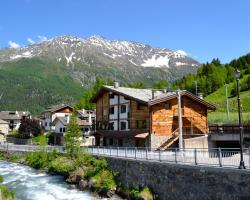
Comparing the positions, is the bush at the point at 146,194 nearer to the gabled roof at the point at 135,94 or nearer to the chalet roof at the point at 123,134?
the chalet roof at the point at 123,134

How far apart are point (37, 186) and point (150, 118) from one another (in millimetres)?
18421

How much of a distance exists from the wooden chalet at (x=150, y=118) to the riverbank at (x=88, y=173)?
1004cm

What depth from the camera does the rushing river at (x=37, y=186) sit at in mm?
35469

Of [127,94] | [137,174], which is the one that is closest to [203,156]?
[137,174]

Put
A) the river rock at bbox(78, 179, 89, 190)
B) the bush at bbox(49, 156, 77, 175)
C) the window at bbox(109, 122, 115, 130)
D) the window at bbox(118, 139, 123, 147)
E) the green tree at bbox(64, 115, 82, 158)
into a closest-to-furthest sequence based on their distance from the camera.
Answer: the river rock at bbox(78, 179, 89, 190), the bush at bbox(49, 156, 77, 175), the green tree at bbox(64, 115, 82, 158), the window at bbox(118, 139, 123, 147), the window at bbox(109, 122, 115, 130)

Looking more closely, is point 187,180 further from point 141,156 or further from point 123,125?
point 123,125

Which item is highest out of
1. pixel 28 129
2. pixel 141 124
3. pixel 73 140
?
pixel 28 129

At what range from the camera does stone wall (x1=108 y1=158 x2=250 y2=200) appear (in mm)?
24047

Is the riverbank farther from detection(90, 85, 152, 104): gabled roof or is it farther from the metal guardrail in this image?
detection(90, 85, 152, 104): gabled roof

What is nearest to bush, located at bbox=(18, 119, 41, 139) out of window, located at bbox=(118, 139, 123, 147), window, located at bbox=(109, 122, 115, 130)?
window, located at bbox=(109, 122, 115, 130)

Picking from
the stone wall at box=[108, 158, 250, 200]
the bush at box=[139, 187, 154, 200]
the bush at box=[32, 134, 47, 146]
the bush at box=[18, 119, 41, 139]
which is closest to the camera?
the stone wall at box=[108, 158, 250, 200]

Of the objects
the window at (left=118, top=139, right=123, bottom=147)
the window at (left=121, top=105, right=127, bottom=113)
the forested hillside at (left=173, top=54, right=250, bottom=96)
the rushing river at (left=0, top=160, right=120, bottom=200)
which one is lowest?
the rushing river at (left=0, top=160, right=120, bottom=200)

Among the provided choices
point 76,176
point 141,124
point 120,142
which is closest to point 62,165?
point 76,176

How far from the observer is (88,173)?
1572 inches
